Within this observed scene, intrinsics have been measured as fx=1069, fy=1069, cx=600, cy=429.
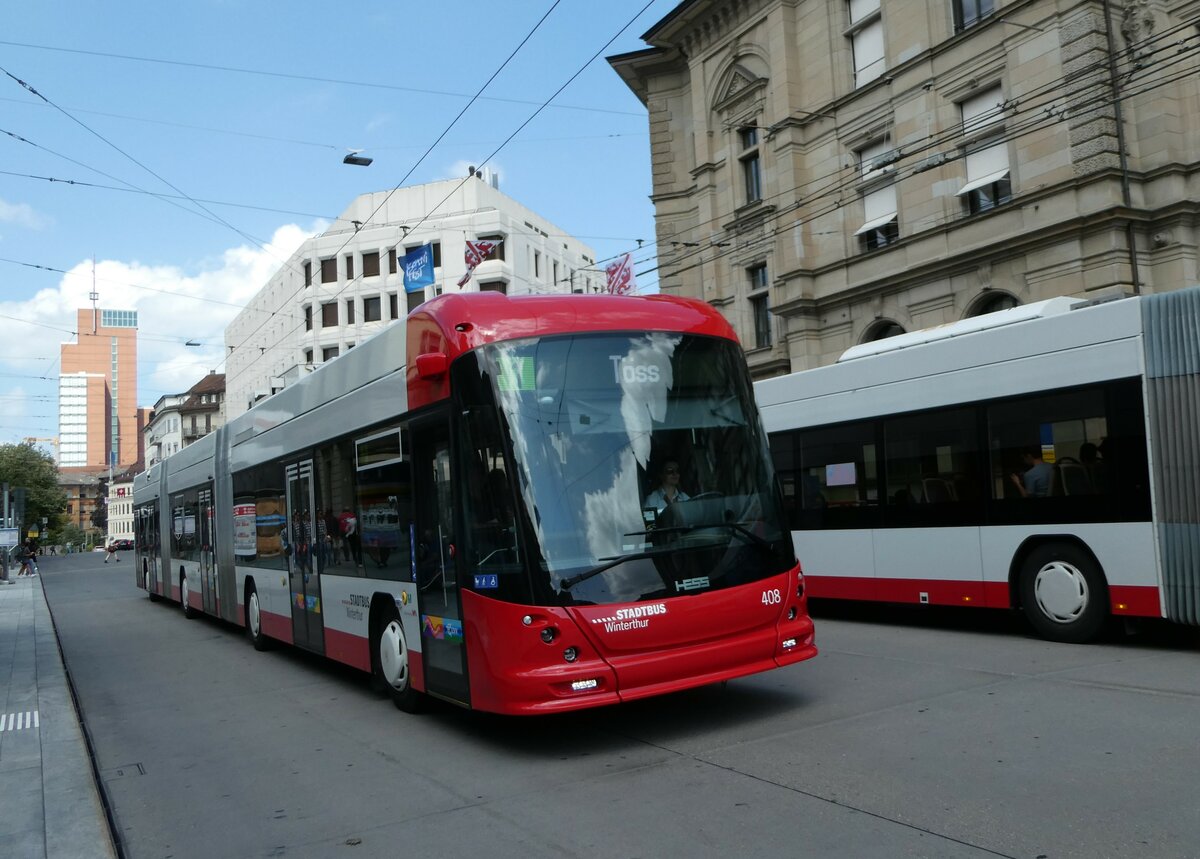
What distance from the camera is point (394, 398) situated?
839 centimetres

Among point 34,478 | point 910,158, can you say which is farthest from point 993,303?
point 34,478

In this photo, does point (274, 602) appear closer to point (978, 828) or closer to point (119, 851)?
point (119, 851)

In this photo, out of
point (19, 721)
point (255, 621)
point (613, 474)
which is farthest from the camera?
point (255, 621)

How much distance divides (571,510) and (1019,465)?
18.1ft

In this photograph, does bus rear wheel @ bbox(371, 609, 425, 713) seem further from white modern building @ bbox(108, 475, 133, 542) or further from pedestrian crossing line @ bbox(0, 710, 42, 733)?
white modern building @ bbox(108, 475, 133, 542)

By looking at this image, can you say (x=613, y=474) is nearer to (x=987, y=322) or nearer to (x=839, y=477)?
(x=987, y=322)

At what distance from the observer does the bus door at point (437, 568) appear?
23.5ft

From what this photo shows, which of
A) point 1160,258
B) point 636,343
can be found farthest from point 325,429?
point 1160,258

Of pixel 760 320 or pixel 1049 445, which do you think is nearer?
pixel 1049 445

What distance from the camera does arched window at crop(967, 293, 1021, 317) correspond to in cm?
2206

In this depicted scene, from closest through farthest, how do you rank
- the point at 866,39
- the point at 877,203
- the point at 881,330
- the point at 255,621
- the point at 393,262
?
the point at 255,621, the point at 877,203, the point at 881,330, the point at 866,39, the point at 393,262

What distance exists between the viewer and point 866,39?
26094 mm

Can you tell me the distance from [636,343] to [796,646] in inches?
92.3

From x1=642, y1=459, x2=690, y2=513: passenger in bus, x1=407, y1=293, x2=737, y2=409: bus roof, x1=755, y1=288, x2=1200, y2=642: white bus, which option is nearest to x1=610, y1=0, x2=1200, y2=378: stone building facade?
x1=755, y1=288, x2=1200, y2=642: white bus
